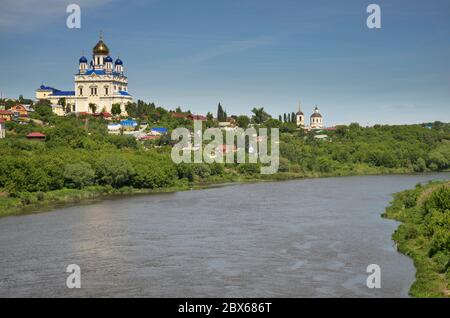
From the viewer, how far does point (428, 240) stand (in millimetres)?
12797

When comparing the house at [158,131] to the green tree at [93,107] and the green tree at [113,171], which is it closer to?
the green tree at [93,107]

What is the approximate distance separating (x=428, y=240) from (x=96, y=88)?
3140 centimetres

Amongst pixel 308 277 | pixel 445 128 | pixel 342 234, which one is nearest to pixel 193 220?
pixel 342 234

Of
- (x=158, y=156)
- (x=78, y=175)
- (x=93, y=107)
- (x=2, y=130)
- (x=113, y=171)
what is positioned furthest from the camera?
(x=93, y=107)

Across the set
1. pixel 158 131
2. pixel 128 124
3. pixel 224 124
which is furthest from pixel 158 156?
pixel 224 124

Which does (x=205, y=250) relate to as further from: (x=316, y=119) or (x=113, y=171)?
(x=316, y=119)

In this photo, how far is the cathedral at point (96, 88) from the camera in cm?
4131

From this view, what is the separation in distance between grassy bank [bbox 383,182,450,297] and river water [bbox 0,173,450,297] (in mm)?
238

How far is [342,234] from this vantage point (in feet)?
47.8

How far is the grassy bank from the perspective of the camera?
10.1 meters

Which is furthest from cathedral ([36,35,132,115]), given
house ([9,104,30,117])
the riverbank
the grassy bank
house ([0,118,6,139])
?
the grassy bank

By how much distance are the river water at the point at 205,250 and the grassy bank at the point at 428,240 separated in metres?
0.24

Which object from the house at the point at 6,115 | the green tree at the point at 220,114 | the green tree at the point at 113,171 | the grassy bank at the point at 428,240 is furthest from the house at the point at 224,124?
the grassy bank at the point at 428,240

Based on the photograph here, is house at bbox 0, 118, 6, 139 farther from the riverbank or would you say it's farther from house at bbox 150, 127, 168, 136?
house at bbox 150, 127, 168, 136
